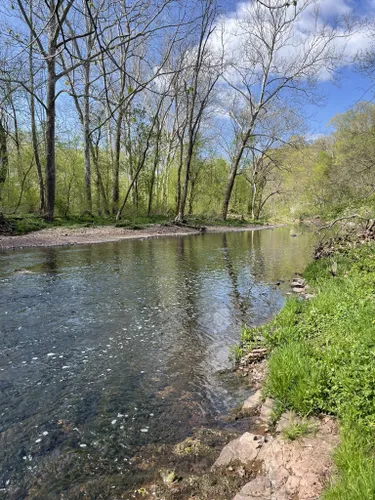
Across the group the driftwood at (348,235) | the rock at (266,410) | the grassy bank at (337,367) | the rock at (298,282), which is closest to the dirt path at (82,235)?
the rock at (298,282)

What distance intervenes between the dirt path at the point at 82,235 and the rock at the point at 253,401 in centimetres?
1462

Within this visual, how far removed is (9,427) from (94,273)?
293 inches

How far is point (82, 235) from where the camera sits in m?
19.9

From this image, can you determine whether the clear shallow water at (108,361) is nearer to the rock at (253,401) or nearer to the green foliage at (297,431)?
the rock at (253,401)

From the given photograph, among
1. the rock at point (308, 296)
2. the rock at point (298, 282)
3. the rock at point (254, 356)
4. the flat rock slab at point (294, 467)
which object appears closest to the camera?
the flat rock slab at point (294, 467)

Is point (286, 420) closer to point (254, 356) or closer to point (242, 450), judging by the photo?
point (242, 450)

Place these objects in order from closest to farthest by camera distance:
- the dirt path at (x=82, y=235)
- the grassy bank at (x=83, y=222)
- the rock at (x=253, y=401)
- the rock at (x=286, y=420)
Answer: the rock at (x=286, y=420), the rock at (x=253, y=401), the dirt path at (x=82, y=235), the grassy bank at (x=83, y=222)

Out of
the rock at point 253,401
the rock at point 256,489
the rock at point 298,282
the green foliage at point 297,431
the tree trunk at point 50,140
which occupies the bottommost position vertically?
the rock at point 253,401

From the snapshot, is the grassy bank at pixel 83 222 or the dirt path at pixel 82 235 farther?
the grassy bank at pixel 83 222

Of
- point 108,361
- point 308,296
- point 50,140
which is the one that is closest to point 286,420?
point 108,361

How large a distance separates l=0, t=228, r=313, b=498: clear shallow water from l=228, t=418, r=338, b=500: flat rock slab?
83 cm

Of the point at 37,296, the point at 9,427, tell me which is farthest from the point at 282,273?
the point at 9,427

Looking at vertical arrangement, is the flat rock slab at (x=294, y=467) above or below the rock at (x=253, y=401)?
above

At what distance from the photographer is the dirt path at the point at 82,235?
16605 mm
